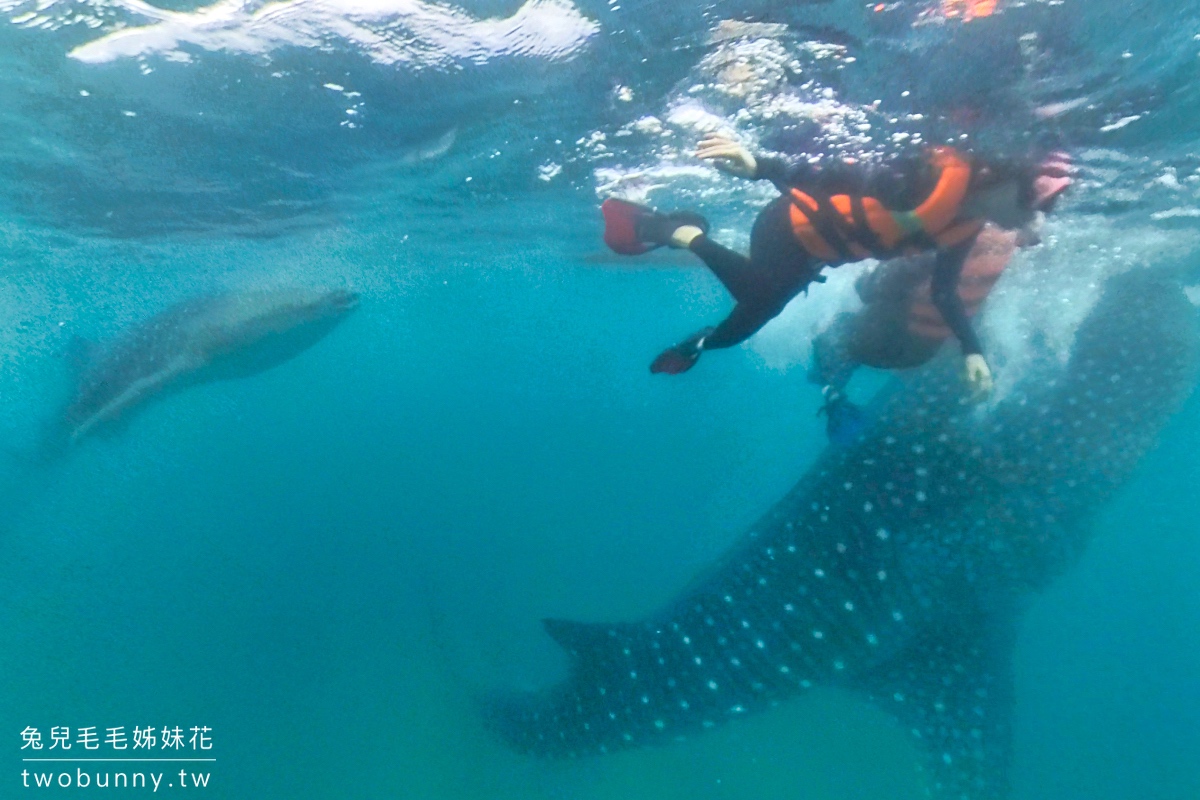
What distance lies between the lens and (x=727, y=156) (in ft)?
17.6

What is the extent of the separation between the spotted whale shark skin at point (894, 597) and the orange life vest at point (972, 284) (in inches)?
18.9

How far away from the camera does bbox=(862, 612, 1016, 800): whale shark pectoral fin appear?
7.02 meters

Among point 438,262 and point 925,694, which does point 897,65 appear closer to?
point 925,694

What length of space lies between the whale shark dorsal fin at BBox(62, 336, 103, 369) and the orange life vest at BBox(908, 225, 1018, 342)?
1416 cm

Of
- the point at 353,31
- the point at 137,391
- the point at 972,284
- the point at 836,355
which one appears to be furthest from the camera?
the point at 137,391

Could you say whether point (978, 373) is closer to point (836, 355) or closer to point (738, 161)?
point (738, 161)

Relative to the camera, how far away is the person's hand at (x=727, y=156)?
211 inches

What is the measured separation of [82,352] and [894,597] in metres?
14.4

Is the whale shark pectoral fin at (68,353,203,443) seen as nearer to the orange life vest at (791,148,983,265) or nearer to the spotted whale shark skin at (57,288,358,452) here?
the spotted whale shark skin at (57,288,358,452)

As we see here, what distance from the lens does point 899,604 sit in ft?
22.3

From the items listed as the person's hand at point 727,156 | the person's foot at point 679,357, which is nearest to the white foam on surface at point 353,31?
the person's hand at point 727,156

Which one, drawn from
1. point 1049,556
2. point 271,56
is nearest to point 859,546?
point 1049,556

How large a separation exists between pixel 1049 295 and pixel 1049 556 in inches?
302

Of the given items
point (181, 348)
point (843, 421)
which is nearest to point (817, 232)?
point (843, 421)
